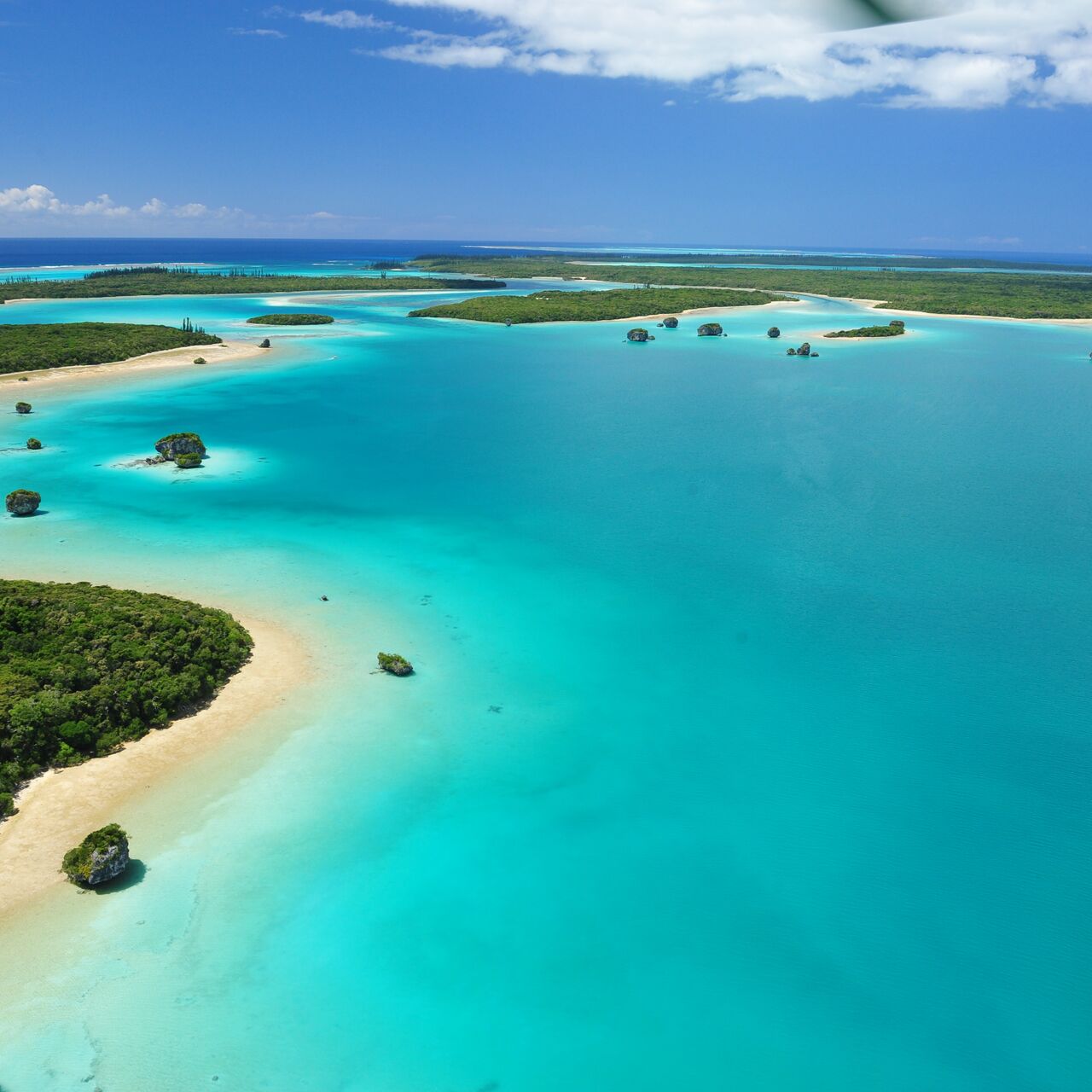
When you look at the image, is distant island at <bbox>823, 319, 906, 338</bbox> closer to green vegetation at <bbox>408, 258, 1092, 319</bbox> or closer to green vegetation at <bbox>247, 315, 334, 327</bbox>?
green vegetation at <bbox>408, 258, 1092, 319</bbox>

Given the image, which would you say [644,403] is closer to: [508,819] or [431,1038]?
[508,819]

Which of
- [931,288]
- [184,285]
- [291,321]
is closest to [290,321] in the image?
[291,321]

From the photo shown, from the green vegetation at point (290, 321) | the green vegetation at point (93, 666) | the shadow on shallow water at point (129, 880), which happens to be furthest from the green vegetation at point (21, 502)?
the green vegetation at point (290, 321)

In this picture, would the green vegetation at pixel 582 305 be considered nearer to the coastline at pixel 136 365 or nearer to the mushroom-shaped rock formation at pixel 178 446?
the coastline at pixel 136 365

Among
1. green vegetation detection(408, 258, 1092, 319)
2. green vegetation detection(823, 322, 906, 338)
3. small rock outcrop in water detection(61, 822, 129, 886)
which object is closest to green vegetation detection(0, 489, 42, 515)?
small rock outcrop in water detection(61, 822, 129, 886)

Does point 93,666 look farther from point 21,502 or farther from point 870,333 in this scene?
point 870,333

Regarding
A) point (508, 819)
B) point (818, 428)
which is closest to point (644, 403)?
point (818, 428)
